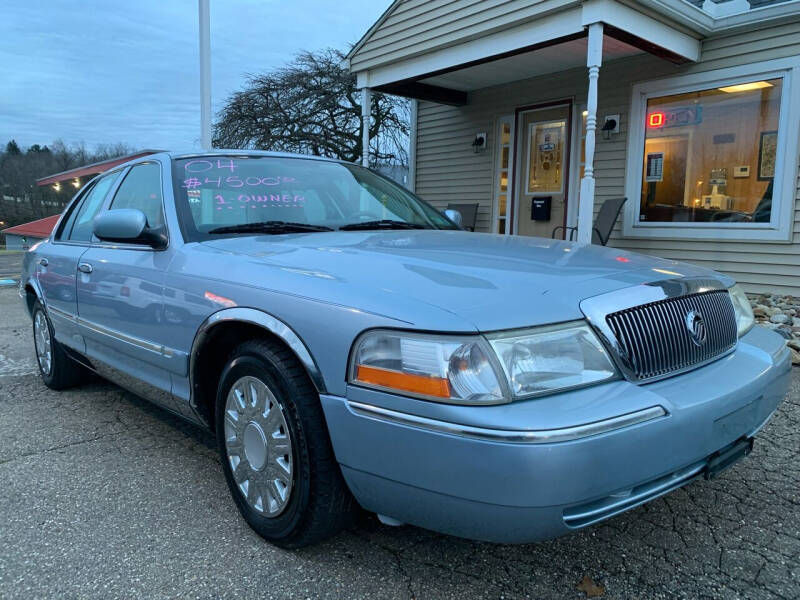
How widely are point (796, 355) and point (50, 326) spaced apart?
5.41 metres

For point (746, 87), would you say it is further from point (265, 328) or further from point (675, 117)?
point (265, 328)

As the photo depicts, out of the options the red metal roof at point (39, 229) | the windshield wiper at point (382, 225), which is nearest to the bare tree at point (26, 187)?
the red metal roof at point (39, 229)

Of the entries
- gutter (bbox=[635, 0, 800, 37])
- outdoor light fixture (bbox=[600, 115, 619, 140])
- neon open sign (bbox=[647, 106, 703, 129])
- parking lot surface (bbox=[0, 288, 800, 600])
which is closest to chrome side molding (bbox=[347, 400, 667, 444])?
parking lot surface (bbox=[0, 288, 800, 600])

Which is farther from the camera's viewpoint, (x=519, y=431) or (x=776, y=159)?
(x=776, y=159)

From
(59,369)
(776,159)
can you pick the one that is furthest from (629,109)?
(59,369)

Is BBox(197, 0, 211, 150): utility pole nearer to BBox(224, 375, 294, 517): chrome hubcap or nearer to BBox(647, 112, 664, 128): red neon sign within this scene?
BBox(647, 112, 664, 128): red neon sign

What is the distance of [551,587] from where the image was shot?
1980 mm

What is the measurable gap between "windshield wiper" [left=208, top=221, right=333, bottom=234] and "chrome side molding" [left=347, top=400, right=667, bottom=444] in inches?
51.4

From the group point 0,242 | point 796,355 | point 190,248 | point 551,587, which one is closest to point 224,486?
point 190,248

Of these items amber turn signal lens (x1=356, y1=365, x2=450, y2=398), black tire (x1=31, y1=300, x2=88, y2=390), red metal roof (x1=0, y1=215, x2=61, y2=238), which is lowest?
black tire (x1=31, y1=300, x2=88, y2=390)

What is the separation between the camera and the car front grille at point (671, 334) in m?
1.85

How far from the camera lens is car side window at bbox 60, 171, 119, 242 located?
12.1 ft

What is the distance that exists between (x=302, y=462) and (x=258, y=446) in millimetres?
305

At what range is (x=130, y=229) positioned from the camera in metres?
2.64
